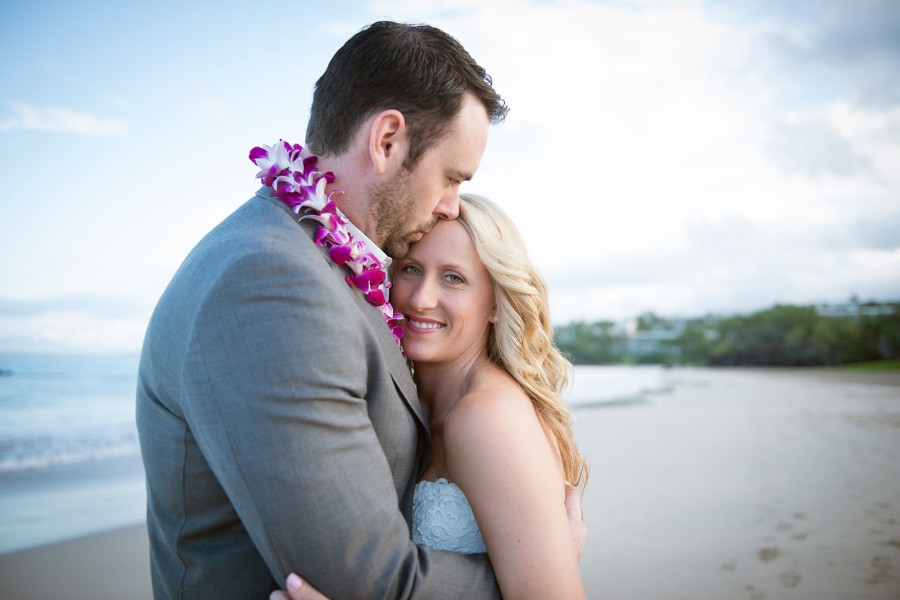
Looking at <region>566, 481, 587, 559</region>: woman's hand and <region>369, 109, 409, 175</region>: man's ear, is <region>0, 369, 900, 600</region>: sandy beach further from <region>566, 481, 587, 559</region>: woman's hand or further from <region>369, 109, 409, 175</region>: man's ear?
<region>369, 109, 409, 175</region>: man's ear

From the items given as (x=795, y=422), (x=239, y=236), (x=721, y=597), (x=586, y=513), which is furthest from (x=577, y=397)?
(x=239, y=236)

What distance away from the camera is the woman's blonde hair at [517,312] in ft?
10.4

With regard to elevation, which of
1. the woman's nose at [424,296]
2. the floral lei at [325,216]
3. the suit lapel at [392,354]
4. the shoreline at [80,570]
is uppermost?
the floral lei at [325,216]

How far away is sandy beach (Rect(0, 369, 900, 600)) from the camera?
6355mm

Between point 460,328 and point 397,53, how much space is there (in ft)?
4.23

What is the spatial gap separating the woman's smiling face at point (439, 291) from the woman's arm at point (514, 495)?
545mm

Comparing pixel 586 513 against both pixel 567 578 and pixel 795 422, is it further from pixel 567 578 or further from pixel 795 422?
pixel 795 422

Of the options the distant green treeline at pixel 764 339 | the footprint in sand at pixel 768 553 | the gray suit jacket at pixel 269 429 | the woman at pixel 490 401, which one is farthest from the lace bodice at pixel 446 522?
the distant green treeline at pixel 764 339

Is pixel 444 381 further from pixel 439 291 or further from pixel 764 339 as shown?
pixel 764 339

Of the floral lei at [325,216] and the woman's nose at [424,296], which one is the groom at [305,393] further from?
the woman's nose at [424,296]

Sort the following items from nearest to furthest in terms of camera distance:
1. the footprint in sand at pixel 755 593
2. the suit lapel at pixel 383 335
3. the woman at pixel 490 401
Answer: the suit lapel at pixel 383 335
the woman at pixel 490 401
the footprint in sand at pixel 755 593

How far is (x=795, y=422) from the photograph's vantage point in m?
17.7

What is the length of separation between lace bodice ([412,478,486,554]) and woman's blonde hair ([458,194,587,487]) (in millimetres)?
751

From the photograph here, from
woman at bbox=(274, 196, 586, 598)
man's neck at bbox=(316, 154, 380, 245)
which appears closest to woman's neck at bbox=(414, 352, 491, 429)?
woman at bbox=(274, 196, 586, 598)
